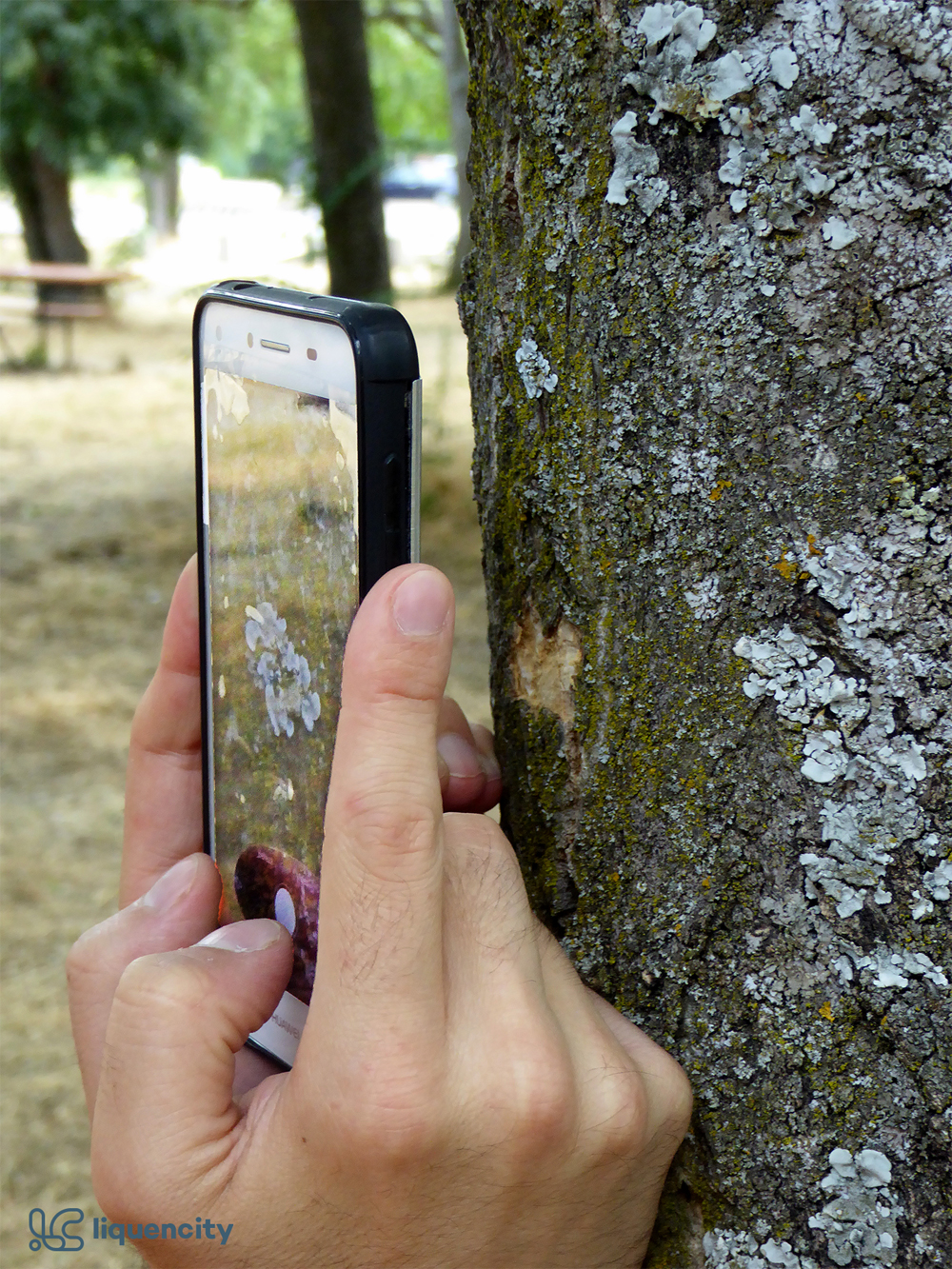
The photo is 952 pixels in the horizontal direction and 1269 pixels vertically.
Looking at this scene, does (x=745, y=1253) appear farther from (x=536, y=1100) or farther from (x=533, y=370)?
(x=533, y=370)

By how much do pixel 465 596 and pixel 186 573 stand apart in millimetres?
3934

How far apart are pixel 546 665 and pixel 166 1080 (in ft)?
1.59

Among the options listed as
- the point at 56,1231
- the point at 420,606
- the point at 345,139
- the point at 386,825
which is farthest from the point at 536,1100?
the point at 345,139

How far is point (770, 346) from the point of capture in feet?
2.82

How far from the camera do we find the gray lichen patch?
41.4 inches

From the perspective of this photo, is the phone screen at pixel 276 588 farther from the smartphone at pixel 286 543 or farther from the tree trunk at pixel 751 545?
the tree trunk at pixel 751 545

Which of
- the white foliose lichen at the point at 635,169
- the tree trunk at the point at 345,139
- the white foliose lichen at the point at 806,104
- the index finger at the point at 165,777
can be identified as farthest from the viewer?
the tree trunk at the point at 345,139

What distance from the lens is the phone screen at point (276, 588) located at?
994mm

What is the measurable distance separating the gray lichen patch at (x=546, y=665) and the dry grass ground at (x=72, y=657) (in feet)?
5.33

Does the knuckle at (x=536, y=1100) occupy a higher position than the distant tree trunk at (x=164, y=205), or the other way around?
the distant tree trunk at (x=164, y=205)

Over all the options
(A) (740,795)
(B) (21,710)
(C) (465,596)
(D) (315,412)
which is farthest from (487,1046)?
(C) (465,596)

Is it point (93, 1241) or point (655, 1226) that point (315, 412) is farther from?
point (93, 1241)

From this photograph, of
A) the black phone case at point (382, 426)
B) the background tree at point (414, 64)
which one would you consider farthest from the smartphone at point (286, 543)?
the background tree at point (414, 64)

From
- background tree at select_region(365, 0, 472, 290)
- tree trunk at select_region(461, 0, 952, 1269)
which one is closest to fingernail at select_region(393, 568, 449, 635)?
tree trunk at select_region(461, 0, 952, 1269)
